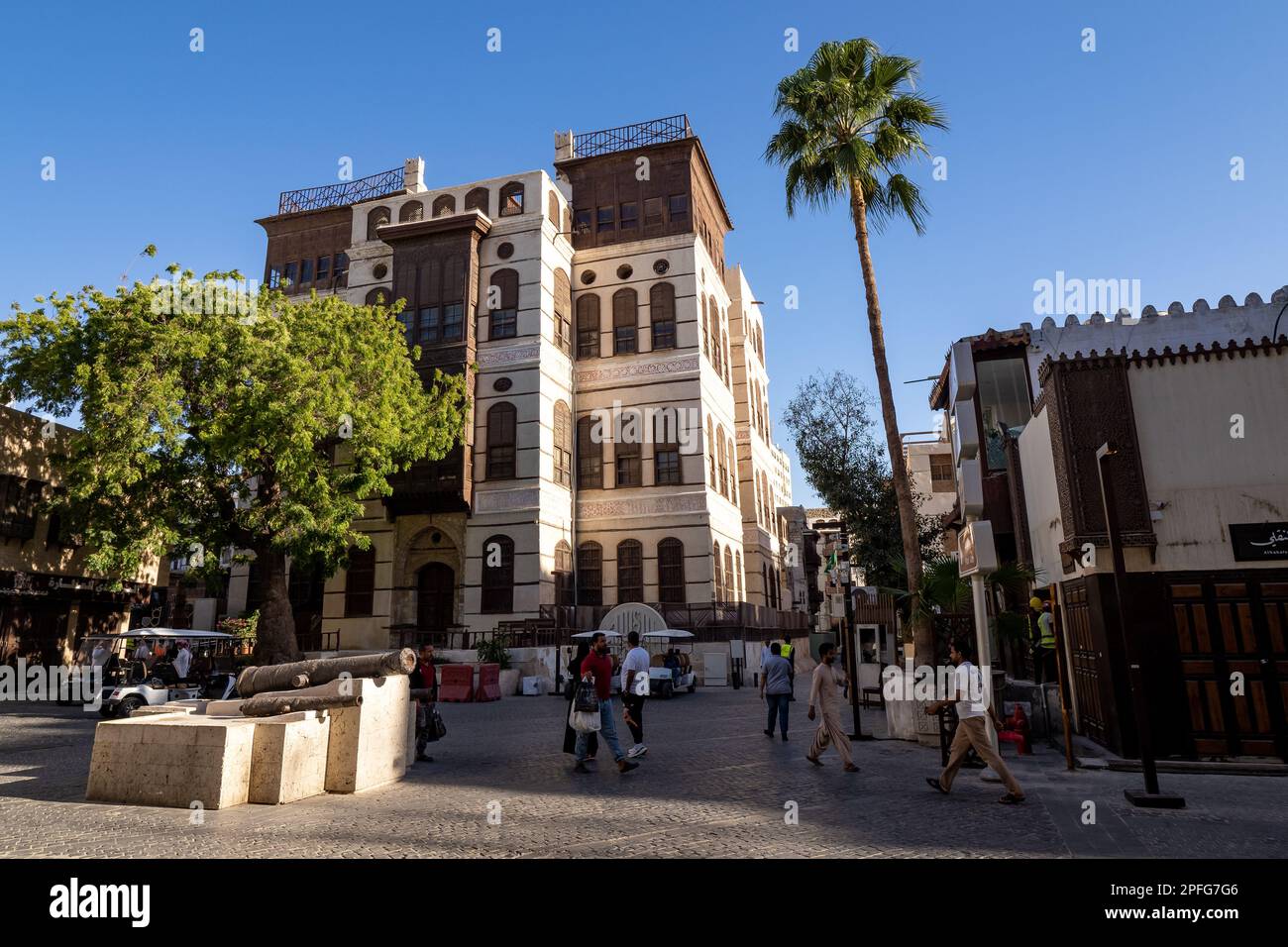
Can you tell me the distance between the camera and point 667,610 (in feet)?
93.2

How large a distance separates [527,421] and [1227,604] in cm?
2251

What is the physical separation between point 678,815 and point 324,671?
4.47 m

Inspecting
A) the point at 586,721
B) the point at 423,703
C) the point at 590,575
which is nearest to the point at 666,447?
the point at 590,575

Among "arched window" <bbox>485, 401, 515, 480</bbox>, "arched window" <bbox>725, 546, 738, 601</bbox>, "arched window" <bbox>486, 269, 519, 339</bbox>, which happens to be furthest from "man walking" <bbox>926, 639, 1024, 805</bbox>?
"arched window" <bbox>486, 269, 519, 339</bbox>

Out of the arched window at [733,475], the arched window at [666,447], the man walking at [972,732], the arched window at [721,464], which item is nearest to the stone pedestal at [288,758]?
the man walking at [972,732]

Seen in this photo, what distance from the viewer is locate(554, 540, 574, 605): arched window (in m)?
28.5

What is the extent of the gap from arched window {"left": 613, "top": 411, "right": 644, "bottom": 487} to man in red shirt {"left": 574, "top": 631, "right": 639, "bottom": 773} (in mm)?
19804

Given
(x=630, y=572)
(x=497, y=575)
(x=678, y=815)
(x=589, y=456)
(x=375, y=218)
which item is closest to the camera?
(x=678, y=815)

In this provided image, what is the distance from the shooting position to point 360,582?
2969 cm

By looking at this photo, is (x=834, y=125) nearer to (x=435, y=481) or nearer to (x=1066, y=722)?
(x=1066, y=722)

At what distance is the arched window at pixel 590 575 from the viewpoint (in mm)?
29594

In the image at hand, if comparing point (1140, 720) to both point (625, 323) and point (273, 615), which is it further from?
point (625, 323)

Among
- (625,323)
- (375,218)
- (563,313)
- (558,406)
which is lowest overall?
(558,406)

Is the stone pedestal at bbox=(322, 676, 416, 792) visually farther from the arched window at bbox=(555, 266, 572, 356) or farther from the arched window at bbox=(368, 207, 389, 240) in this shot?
the arched window at bbox=(368, 207, 389, 240)
